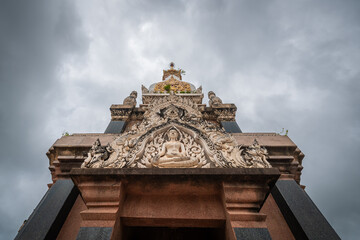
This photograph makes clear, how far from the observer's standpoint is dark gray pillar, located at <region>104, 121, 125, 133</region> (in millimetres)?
8771

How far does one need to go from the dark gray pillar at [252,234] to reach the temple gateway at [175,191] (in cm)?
2

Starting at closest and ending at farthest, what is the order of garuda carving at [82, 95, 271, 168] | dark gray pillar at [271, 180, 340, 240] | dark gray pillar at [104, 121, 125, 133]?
1. dark gray pillar at [271, 180, 340, 240]
2. garuda carving at [82, 95, 271, 168]
3. dark gray pillar at [104, 121, 125, 133]

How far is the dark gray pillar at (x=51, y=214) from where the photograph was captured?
4.09 meters

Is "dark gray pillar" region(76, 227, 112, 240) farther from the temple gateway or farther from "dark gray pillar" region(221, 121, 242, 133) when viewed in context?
"dark gray pillar" region(221, 121, 242, 133)

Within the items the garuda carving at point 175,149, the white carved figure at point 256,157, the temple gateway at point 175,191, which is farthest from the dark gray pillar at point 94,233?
the white carved figure at point 256,157

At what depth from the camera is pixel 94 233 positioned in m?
3.52

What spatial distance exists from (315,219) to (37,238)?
245 inches

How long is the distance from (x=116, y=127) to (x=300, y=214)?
7786mm

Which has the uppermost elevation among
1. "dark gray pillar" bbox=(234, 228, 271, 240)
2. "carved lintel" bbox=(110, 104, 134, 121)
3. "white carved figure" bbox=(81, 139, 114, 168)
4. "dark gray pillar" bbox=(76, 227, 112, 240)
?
"carved lintel" bbox=(110, 104, 134, 121)

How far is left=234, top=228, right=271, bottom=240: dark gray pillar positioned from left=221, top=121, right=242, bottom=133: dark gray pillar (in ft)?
18.3

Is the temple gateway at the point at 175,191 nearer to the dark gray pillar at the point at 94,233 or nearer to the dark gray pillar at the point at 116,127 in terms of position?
the dark gray pillar at the point at 94,233

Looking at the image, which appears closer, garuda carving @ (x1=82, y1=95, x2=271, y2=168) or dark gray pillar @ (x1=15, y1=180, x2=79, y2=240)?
dark gray pillar @ (x1=15, y1=180, x2=79, y2=240)

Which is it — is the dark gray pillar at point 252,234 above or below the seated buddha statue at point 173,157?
below

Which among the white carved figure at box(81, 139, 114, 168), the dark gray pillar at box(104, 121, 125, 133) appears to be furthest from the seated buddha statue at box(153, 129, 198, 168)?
the dark gray pillar at box(104, 121, 125, 133)
